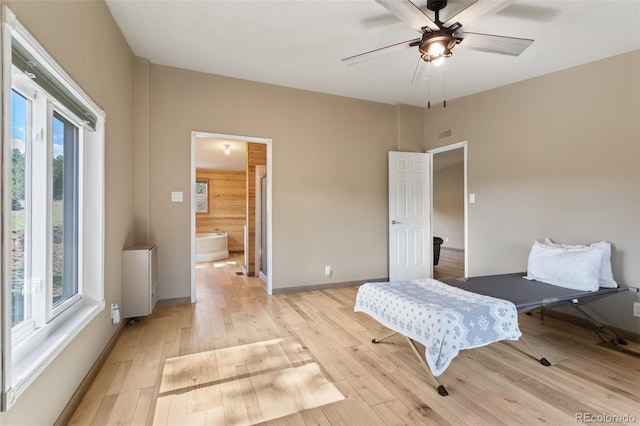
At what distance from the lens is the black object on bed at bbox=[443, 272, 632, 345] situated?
2199 mm

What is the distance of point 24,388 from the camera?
1.18m

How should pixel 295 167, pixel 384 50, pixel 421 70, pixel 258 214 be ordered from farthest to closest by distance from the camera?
pixel 258 214 → pixel 295 167 → pixel 421 70 → pixel 384 50

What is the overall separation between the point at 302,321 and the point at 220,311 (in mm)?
954

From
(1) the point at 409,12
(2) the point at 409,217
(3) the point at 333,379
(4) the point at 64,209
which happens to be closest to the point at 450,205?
(2) the point at 409,217

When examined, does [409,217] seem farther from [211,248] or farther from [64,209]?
[211,248]

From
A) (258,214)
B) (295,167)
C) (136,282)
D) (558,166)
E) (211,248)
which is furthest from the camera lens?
(211,248)

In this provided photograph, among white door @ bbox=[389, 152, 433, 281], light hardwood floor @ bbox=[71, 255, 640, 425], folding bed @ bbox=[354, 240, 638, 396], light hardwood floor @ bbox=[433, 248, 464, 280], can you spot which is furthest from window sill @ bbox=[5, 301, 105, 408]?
light hardwood floor @ bbox=[433, 248, 464, 280]

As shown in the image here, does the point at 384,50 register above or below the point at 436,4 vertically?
below

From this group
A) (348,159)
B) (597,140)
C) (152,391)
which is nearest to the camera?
(152,391)

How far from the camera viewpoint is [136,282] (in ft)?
8.95

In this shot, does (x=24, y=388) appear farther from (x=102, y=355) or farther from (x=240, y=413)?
(x=102, y=355)

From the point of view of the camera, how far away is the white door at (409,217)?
4.45 meters

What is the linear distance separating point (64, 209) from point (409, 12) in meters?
2.44

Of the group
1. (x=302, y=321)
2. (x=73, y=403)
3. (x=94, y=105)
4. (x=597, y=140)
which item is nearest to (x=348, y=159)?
(x=302, y=321)
